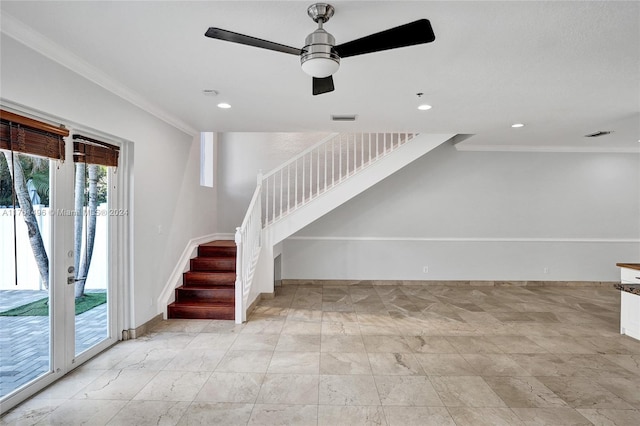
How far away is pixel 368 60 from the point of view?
270 cm

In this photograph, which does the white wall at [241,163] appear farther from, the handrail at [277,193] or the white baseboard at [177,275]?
the white baseboard at [177,275]

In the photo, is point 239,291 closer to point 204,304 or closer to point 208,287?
point 204,304

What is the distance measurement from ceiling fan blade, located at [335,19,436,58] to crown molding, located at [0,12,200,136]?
228cm

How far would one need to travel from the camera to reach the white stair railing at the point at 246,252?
435cm

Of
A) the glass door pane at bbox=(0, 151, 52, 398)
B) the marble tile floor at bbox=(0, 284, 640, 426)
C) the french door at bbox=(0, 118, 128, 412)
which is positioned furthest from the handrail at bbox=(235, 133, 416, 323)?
the glass door pane at bbox=(0, 151, 52, 398)

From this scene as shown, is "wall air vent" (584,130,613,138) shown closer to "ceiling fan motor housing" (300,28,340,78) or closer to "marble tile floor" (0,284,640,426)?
"marble tile floor" (0,284,640,426)

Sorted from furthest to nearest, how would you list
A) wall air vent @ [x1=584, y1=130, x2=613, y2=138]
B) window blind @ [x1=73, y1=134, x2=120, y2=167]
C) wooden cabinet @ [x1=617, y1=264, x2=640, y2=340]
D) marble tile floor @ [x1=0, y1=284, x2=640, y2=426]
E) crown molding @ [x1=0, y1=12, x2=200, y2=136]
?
wall air vent @ [x1=584, y1=130, x2=613, y2=138] < wooden cabinet @ [x1=617, y1=264, x2=640, y2=340] < window blind @ [x1=73, y1=134, x2=120, y2=167] < marble tile floor @ [x1=0, y1=284, x2=640, y2=426] < crown molding @ [x1=0, y1=12, x2=200, y2=136]

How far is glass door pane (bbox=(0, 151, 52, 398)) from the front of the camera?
2.44 m

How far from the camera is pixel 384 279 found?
656 cm

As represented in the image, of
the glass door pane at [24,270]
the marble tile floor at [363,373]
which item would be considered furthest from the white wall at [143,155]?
the marble tile floor at [363,373]

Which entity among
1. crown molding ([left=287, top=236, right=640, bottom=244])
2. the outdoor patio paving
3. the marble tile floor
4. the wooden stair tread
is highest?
crown molding ([left=287, top=236, right=640, bottom=244])

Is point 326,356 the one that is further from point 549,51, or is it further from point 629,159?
point 629,159

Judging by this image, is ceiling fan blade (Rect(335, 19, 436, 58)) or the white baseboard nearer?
ceiling fan blade (Rect(335, 19, 436, 58))

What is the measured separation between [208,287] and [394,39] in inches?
171
